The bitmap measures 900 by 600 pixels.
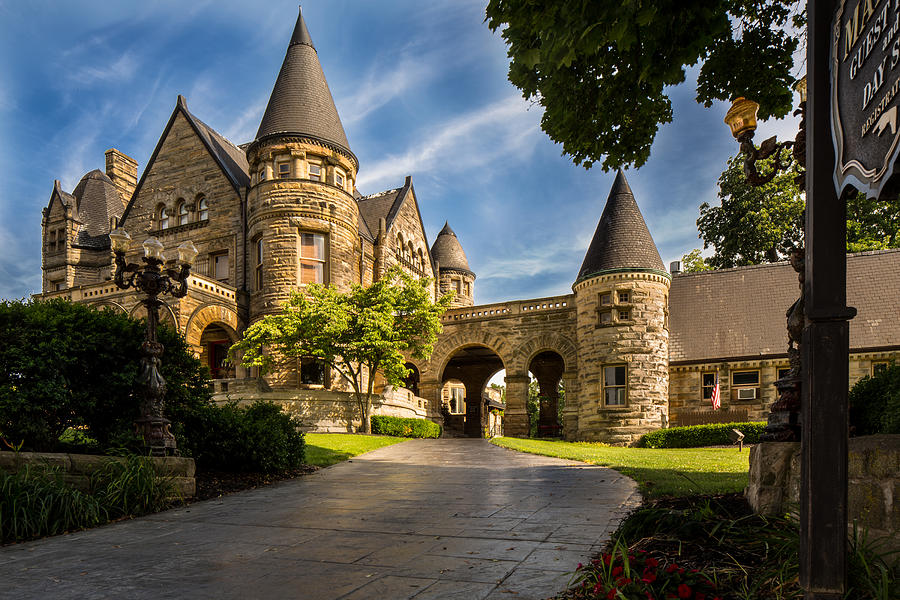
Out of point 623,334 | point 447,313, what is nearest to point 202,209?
point 447,313

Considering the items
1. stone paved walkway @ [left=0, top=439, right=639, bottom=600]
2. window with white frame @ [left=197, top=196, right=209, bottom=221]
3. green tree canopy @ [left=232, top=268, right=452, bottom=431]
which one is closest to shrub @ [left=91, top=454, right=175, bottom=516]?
stone paved walkway @ [left=0, top=439, right=639, bottom=600]

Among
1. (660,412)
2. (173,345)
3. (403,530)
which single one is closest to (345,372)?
(660,412)

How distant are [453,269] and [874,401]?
39385 mm

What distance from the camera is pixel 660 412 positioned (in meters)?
24.1

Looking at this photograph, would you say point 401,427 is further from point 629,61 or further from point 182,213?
point 629,61

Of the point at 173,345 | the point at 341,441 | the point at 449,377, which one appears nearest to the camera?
the point at 173,345

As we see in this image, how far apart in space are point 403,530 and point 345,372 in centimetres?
2134

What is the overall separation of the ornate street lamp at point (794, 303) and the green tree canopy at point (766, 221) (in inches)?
1145

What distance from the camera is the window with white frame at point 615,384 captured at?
24391 millimetres

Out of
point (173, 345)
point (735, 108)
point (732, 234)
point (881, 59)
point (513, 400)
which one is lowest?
point (513, 400)

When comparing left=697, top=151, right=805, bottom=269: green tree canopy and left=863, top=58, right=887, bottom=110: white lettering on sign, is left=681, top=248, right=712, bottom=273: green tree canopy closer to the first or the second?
left=697, top=151, right=805, bottom=269: green tree canopy

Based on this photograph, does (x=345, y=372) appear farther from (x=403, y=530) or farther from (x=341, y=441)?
(x=403, y=530)

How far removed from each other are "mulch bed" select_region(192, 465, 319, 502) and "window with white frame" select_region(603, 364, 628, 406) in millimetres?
16273

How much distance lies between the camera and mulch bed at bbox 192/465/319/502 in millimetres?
8828
